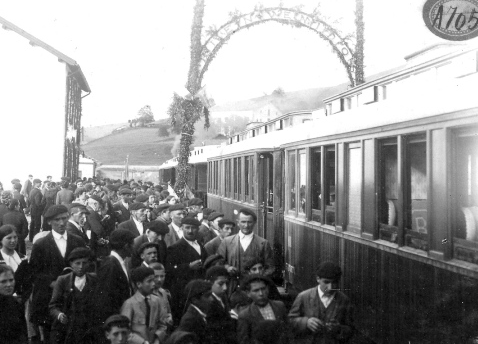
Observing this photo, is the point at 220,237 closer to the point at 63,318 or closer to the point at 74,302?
the point at 74,302

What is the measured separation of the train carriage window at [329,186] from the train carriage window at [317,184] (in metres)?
0.27

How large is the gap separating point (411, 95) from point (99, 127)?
331 ft

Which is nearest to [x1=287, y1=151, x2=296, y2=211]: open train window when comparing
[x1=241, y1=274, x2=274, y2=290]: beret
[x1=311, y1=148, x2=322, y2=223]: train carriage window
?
[x1=311, y1=148, x2=322, y2=223]: train carriage window

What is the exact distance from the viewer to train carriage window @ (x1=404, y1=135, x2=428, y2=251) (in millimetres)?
5426

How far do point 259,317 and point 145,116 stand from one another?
95.4 m

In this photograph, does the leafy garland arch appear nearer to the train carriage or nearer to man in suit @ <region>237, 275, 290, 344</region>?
the train carriage

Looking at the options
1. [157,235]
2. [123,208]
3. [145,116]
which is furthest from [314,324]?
[145,116]

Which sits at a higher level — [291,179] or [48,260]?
[291,179]

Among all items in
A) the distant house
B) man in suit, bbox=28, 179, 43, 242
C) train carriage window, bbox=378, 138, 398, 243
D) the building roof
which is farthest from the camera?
the distant house

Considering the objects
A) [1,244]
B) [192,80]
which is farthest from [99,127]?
[1,244]

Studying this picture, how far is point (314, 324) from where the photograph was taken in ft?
16.2

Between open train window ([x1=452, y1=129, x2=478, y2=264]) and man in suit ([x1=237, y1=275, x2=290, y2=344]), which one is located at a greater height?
open train window ([x1=452, y1=129, x2=478, y2=264])

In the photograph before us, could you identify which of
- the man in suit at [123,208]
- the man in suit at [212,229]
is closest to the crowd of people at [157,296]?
the man in suit at [212,229]

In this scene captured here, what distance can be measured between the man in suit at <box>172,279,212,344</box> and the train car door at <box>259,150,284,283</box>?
5449 mm
